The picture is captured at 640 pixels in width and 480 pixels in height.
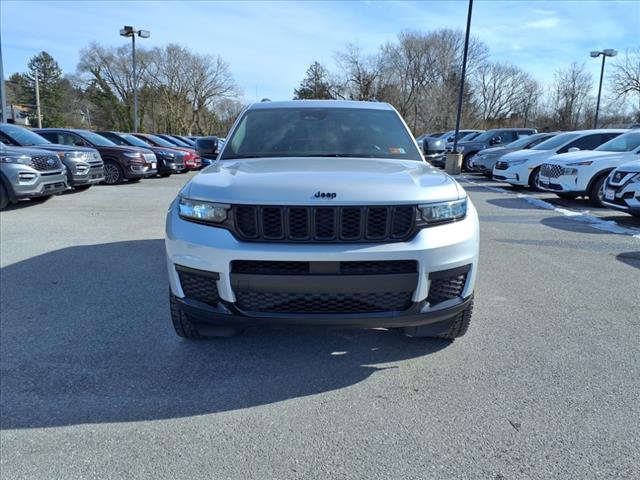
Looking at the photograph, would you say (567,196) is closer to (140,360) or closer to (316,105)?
(316,105)

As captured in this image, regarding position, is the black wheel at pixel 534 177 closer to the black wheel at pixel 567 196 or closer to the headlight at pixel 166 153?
the black wheel at pixel 567 196

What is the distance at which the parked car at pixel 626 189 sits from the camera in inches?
312

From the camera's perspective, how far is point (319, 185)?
2.76m

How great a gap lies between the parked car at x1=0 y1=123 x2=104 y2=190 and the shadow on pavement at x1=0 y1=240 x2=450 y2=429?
23.7 ft

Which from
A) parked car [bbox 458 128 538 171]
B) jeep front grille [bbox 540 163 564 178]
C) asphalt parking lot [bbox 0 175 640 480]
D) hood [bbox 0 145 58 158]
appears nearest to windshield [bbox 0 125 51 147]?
hood [bbox 0 145 58 158]

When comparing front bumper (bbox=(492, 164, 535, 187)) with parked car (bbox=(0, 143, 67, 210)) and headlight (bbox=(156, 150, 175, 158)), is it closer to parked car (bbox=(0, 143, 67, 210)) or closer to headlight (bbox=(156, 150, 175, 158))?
headlight (bbox=(156, 150, 175, 158))

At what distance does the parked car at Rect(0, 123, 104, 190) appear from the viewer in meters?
10.3

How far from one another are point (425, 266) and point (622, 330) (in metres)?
2.21

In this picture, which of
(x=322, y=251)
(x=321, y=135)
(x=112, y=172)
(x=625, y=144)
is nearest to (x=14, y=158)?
(x=112, y=172)

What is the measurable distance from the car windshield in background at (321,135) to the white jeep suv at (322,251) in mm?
1003

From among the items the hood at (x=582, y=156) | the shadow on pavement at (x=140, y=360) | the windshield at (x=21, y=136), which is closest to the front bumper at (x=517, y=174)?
the hood at (x=582, y=156)

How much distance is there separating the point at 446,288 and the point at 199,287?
1478 mm

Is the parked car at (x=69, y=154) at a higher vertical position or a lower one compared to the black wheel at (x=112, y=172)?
higher

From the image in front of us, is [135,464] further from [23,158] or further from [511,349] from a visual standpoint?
[23,158]
